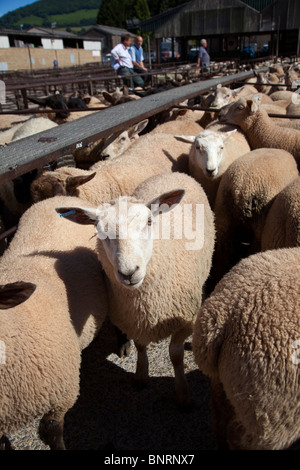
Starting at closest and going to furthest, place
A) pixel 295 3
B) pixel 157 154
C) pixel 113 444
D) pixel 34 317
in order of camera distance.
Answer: pixel 34 317 < pixel 113 444 < pixel 157 154 < pixel 295 3

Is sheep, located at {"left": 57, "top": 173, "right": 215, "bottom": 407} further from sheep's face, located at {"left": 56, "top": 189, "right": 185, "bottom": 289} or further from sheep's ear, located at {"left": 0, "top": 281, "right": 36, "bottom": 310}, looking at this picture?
sheep's ear, located at {"left": 0, "top": 281, "right": 36, "bottom": 310}

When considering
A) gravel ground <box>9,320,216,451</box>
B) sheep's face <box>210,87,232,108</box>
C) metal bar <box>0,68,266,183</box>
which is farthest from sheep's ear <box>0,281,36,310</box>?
sheep's face <box>210,87,232,108</box>

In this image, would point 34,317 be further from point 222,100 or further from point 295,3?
point 295,3

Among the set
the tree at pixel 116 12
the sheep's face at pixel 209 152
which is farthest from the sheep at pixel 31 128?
the tree at pixel 116 12

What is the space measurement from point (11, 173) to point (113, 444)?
170 cm

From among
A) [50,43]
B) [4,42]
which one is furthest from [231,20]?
[50,43]

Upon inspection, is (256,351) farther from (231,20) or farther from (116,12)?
(116,12)

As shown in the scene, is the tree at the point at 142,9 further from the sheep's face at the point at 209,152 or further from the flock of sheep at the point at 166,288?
the flock of sheep at the point at 166,288

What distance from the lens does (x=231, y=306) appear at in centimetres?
168

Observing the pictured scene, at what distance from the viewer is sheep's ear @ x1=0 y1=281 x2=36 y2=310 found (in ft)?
4.71

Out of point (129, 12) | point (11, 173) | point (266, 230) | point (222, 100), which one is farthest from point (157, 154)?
point (129, 12)

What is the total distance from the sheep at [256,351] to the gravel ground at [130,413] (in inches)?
18.3

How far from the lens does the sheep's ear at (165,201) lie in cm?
204

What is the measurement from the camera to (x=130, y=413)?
2324 millimetres
